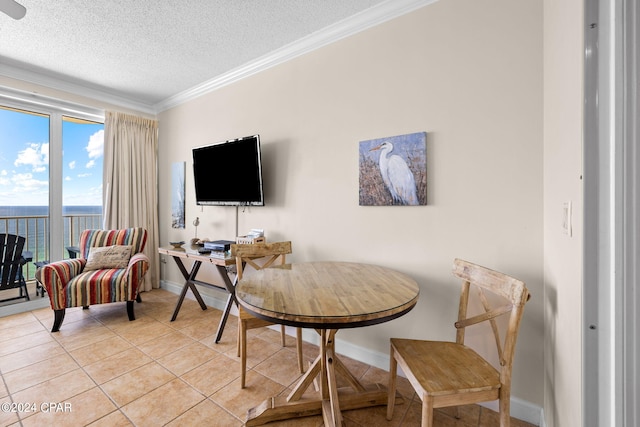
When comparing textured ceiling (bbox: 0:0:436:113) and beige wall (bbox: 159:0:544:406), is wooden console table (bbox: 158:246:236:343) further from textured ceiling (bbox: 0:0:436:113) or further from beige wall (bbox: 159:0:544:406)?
textured ceiling (bbox: 0:0:436:113)

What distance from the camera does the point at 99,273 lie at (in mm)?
3025

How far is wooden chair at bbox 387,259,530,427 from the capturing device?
1.16 metres

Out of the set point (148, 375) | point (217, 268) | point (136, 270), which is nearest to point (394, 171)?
point (217, 268)

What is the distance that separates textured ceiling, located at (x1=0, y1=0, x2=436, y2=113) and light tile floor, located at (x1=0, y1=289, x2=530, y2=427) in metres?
2.75

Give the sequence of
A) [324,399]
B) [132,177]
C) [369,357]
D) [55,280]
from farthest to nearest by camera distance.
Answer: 1. [132,177]
2. [55,280]
3. [369,357]
4. [324,399]

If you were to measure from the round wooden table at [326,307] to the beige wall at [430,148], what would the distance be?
0.41m

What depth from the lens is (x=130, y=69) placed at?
10.1ft

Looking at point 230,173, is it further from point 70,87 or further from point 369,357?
point 70,87

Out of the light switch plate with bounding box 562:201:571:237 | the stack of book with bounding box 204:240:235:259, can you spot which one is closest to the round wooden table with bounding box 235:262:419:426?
the light switch plate with bounding box 562:201:571:237

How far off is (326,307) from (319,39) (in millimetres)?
2306

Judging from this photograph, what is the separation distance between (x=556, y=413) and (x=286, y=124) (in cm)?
267

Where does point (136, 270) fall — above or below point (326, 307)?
below

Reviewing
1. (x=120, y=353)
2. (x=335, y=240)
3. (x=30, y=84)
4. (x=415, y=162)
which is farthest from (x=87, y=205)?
(x=415, y=162)

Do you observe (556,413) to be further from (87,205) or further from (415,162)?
(87,205)
